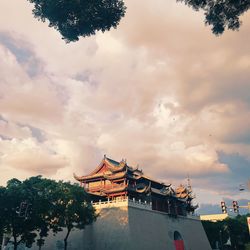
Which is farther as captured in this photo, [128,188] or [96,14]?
[128,188]

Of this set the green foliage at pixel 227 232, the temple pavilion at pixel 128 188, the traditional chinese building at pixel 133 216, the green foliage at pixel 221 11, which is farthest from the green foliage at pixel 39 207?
the green foliage at pixel 227 232

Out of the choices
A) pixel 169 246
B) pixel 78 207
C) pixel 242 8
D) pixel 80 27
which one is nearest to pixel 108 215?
pixel 78 207

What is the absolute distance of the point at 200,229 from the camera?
60.5 m

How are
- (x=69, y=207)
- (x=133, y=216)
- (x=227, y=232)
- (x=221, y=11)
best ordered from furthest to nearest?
(x=227, y=232), (x=133, y=216), (x=69, y=207), (x=221, y=11)

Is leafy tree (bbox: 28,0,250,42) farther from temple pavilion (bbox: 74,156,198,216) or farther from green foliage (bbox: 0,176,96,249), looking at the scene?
temple pavilion (bbox: 74,156,198,216)

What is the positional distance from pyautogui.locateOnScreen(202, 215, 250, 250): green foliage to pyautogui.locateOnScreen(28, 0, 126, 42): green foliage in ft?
189

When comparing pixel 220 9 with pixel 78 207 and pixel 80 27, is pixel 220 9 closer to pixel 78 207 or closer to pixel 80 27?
pixel 80 27

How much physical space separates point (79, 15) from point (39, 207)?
23.9m

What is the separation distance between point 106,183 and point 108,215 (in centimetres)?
884

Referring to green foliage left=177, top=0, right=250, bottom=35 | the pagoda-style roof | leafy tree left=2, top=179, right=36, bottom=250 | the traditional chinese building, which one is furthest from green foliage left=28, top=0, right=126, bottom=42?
the pagoda-style roof

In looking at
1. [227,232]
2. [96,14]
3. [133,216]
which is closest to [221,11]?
[96,14]

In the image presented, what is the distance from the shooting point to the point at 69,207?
119ft

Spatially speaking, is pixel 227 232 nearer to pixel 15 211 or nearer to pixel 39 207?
pixel 39 207

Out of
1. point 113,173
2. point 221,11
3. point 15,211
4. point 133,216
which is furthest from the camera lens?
point 113,173
